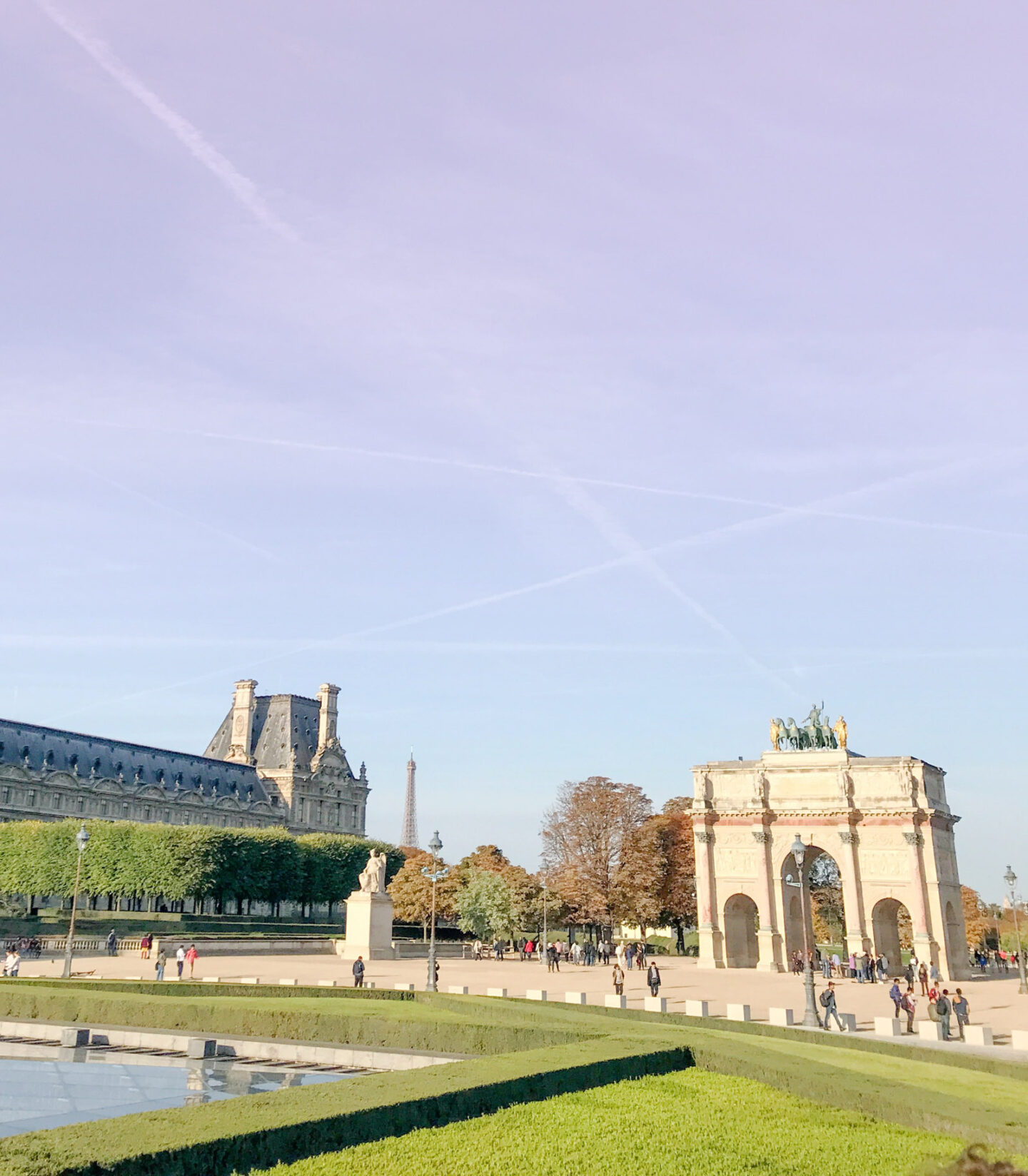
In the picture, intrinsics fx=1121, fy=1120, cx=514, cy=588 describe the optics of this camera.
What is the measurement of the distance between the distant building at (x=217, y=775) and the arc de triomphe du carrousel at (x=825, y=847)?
88205 mm

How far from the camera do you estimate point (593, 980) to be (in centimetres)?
5397

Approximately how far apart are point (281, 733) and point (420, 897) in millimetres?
87087

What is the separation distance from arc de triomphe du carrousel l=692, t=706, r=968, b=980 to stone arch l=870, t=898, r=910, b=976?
0.09 m

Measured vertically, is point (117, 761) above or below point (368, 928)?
above

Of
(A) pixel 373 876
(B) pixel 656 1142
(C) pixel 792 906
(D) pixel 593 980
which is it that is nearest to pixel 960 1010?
(B) pixel 656 1142

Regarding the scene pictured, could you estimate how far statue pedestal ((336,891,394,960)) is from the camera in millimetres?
64125

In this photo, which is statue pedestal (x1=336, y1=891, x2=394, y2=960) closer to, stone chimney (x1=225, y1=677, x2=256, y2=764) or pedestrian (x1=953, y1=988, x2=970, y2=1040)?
pedestrian (x1=953, y1=988, x2=970, y2=1040)

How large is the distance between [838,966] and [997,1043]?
121 ft

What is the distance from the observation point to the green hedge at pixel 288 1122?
10633 millimetres

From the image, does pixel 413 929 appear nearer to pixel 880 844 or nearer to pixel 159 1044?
pixel 880 844

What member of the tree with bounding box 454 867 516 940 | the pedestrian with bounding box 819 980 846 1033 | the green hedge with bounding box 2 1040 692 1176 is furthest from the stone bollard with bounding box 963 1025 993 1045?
the tree with bounding box 454 867 516 940

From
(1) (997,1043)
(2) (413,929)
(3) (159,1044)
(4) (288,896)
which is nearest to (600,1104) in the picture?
(3) (159,1044)

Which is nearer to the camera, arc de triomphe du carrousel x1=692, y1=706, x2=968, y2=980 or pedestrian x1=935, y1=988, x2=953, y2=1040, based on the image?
pedestrian x1=935, y1=988, x2=953, y2=1040

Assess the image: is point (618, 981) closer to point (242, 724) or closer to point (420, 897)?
point (420, 897)
